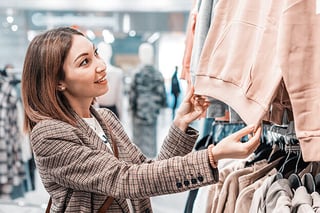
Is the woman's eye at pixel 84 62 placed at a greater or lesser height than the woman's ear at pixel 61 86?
greater

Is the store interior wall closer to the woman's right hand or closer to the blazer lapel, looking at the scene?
the blazer lapel

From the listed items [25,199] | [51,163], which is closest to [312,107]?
[51,163]

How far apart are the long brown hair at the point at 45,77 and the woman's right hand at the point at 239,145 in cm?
52

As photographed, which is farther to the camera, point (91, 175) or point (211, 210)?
point (211, 210)

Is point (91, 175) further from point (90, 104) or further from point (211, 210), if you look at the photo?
point (211, 210)

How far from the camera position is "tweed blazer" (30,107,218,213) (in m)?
1.17

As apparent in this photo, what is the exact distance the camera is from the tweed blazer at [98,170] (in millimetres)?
1169

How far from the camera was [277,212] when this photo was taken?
1071 millimetres

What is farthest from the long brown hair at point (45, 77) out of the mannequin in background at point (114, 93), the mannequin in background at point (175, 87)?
the mannequin in background at point (114, 93)

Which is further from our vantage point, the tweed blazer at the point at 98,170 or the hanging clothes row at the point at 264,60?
the tweed blazer at the point at 98,170

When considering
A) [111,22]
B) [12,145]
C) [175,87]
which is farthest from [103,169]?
[111,22]

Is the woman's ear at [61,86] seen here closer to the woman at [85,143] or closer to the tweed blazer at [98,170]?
the woman at [85,143]

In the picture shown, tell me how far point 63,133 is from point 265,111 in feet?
1.92

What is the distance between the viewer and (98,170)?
1255 mm
